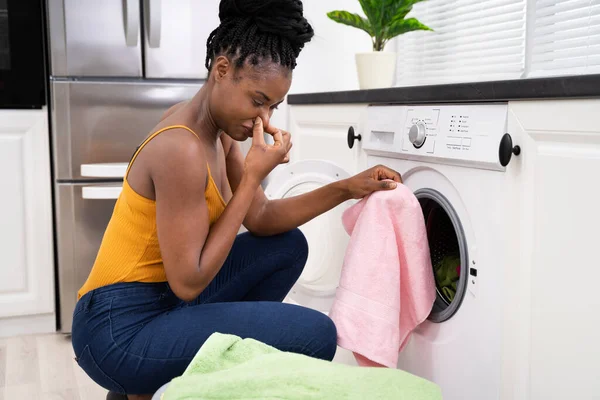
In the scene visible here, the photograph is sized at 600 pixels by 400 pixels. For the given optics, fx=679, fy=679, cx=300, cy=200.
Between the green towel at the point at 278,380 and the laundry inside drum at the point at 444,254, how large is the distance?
1.57 feet

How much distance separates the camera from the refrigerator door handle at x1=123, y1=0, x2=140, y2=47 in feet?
8.25

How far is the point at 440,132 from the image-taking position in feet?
4.98

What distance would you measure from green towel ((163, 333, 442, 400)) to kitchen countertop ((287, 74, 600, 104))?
1.79 ft

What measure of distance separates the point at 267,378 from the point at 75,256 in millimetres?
1827

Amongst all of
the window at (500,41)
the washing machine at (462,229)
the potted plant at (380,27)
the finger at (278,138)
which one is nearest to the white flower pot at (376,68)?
the potted plant at (380,27)

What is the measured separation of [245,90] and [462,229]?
56cm

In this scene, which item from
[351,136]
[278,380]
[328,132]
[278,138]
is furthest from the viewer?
[328,132]

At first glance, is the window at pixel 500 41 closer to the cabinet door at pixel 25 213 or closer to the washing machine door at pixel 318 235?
the washing machine door at pixel 318 235

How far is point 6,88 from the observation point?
2.54 metres

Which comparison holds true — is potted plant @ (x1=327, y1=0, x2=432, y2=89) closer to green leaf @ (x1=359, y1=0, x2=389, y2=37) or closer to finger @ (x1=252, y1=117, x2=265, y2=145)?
green leaf @ (x1=359, y1=0, x2=389, y2=37)

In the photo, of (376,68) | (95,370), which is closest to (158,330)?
(95,370)

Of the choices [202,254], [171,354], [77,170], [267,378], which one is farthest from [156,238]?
[77,170]

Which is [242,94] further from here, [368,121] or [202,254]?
[368,121]

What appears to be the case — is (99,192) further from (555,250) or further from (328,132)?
(555,250)
